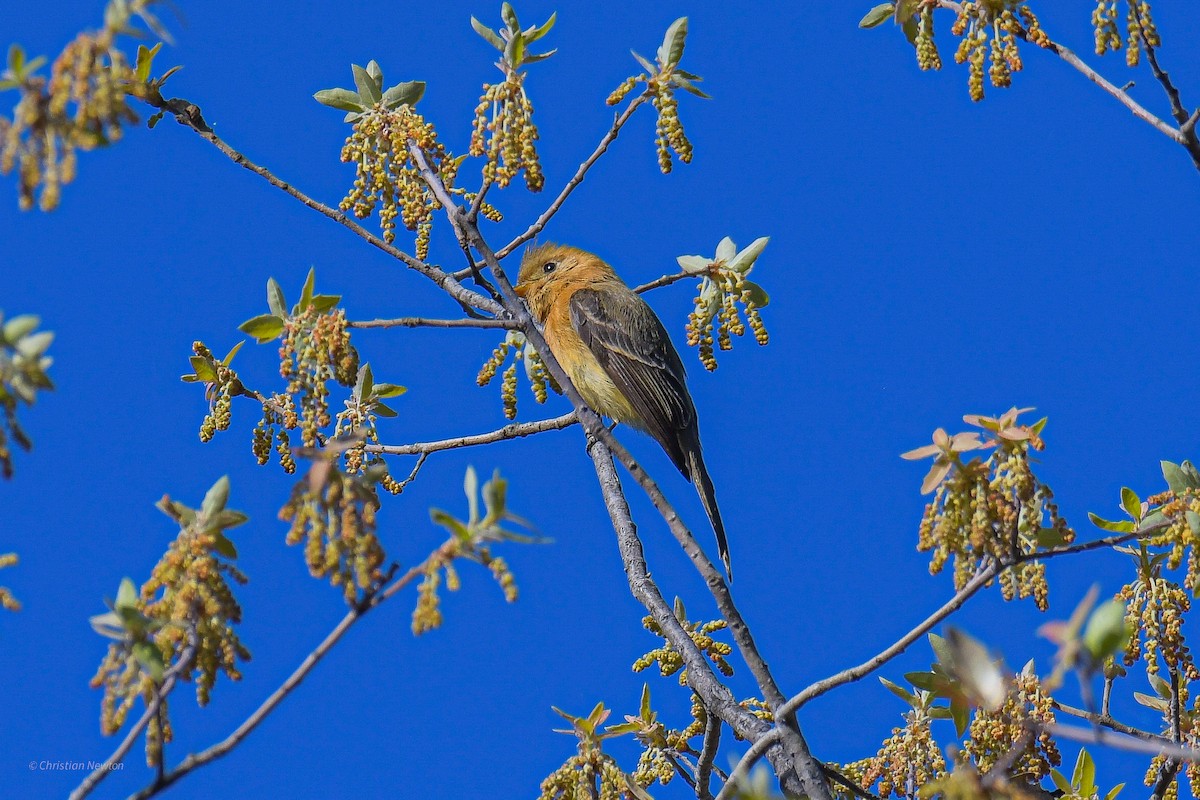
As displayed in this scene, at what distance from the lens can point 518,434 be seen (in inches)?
231

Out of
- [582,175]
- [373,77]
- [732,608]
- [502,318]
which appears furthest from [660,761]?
[373,77]

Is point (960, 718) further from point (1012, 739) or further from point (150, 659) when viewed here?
point (150, 659)

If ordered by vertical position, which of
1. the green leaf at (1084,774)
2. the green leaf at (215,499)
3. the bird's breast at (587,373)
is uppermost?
the bird's breast at (587,373)

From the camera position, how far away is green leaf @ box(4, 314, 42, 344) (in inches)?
83.4

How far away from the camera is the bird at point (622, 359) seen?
772cm

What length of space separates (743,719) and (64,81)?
2.67m

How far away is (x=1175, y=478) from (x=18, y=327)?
3.02m

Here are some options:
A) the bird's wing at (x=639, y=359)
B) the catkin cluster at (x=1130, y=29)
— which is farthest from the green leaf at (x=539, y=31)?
the bird's wing at (x=639, y=359)

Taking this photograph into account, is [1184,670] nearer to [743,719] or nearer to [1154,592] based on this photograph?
[1154,592]

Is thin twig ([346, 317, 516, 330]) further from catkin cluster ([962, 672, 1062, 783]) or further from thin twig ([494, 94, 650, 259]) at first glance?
catkin cluster ([962, 672, 1062, 783])

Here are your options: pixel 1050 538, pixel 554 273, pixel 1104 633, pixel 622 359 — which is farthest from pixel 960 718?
pixel 554 273

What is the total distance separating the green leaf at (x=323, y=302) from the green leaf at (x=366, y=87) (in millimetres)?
1461

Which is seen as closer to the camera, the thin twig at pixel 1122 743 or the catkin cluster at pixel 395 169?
the thin twig at pixel 1122 743

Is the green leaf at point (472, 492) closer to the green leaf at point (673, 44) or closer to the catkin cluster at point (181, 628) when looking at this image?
the catkin cluster at point (181, 628)
